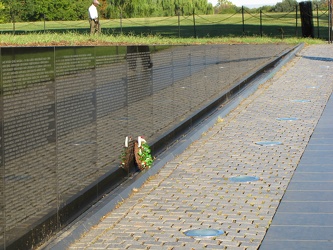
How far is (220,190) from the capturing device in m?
9.61

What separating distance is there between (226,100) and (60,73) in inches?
436

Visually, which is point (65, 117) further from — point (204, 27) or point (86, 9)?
point (86, 9)

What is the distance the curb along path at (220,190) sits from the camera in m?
7.57

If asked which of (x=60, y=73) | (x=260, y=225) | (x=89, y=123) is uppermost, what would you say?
(x=60, y=73)

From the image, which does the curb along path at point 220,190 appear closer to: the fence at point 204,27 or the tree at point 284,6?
the fence at point 204,27

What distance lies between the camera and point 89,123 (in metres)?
8.70

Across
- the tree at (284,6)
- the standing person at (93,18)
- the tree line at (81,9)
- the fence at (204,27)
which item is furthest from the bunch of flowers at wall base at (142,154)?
the tree at (284,6)

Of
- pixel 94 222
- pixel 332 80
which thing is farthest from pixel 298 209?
pixel 332 80

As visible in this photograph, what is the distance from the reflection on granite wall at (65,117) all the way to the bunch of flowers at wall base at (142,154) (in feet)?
0.65

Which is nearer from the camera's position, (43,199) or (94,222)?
(43,199)

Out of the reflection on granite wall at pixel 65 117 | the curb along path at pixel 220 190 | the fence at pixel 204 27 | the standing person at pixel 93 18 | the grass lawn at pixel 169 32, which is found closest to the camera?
the reflection on granite wall at pixel 65 117

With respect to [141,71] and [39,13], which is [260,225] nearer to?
[141,71]

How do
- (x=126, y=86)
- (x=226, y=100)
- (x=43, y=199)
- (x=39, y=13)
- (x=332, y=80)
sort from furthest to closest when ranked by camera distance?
1. (x=39, y=13)
2. (x=332, y=80)
3. (x=226, y=100)
4. (x=126, y=86)
5. (x=43, y=199)

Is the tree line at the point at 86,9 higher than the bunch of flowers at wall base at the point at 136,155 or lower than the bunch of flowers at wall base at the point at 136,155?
higher
